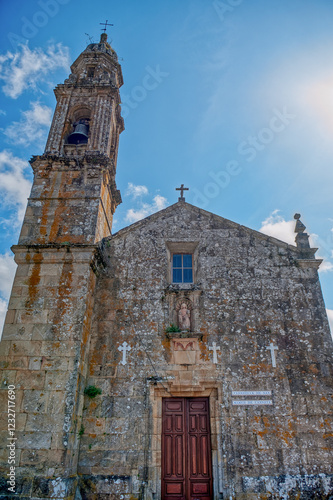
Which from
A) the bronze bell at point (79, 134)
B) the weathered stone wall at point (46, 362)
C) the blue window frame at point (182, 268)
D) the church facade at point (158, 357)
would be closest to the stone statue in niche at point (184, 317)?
the church facade at point (158, 357)

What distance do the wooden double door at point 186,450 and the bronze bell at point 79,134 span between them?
883 cm

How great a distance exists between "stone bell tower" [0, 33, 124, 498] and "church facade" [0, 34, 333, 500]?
0.03 metres

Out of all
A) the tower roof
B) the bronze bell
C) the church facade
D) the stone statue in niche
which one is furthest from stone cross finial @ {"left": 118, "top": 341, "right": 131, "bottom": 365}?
the tower roof

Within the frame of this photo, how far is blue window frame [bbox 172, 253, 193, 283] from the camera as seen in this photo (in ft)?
35.1

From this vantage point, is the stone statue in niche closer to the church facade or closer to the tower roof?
the church facade

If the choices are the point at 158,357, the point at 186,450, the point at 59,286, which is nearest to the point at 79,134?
the point at 59,286

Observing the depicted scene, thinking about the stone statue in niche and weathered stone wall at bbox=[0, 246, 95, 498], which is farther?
the stone statue in niche

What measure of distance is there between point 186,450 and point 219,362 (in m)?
2.14

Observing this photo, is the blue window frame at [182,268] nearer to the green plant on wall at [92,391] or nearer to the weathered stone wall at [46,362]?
the weathered stone wall at [46,362]

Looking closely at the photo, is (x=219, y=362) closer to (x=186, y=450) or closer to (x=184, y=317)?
(x=184, y=317)

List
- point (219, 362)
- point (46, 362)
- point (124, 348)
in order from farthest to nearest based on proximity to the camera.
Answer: point (124, 348) → point (219, 362) → point (46, 362)

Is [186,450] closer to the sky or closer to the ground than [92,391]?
closer to the ground

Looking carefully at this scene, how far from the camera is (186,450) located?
28.6 feet

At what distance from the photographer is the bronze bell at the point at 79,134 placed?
41.4 feet
